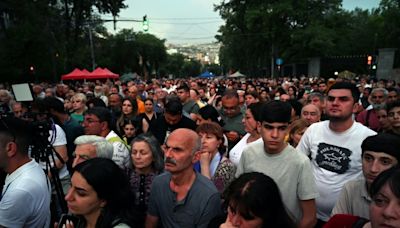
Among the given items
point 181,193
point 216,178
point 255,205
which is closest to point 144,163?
point 216,178

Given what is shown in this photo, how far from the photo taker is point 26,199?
257 centimetres

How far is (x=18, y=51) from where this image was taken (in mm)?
23891

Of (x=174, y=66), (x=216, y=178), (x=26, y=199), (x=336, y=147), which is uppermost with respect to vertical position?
(x=174, y=66)

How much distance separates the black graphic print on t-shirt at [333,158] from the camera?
3121 mm

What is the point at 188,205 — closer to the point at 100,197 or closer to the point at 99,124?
the point at 100,197

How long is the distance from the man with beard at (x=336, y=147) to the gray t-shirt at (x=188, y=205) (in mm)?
1178

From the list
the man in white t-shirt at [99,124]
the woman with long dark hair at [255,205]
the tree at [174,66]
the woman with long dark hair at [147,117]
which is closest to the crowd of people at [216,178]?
the woman with long dark hair at [255,205]

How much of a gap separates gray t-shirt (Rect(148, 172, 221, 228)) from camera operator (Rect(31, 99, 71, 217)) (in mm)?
995

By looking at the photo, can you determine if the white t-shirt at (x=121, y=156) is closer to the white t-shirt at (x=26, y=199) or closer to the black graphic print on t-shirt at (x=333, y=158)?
the white t-shirt at (x=26, y=199)

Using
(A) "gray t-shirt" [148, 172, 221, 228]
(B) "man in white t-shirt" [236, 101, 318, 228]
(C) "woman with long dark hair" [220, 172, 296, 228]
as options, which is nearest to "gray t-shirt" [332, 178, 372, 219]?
(B) "man in white t-shirt" [236, 101, 318, 228]

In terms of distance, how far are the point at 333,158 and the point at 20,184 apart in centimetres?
261

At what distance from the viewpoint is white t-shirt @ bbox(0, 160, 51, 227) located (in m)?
2.52

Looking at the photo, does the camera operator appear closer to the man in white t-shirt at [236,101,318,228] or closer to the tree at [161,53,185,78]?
the man in white t-shirt at [236,101,318,228]

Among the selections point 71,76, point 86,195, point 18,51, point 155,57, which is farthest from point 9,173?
point 155,57
